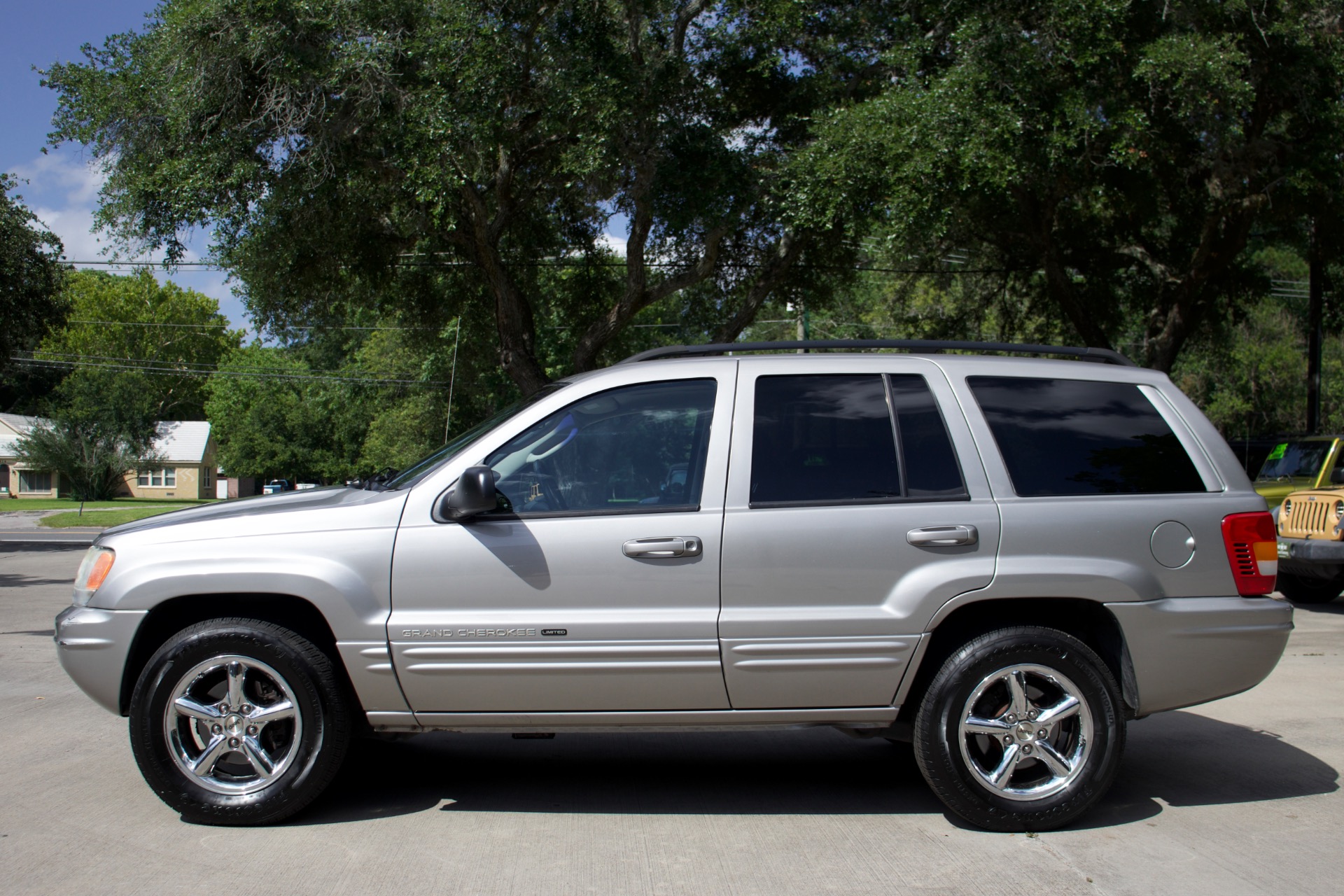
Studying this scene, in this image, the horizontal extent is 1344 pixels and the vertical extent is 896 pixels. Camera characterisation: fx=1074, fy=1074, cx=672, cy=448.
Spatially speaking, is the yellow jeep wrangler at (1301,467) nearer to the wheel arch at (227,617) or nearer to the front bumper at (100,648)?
the wheel arch at (227,617)

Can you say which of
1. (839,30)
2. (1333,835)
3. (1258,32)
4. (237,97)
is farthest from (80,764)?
(1258,32)

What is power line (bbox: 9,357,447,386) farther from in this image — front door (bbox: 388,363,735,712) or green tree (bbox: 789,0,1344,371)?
front door (bbox: 388,363,735,712)

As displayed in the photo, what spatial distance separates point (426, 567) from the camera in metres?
4.29

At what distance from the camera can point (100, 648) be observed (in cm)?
436

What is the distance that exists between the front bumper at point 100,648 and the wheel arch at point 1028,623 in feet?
10.4

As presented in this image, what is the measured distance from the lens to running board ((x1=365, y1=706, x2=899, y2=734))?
436 cm

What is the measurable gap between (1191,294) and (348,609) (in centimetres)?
1914

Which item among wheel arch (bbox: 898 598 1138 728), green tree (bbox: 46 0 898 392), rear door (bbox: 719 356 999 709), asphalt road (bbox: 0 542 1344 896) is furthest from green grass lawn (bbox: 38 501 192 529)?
wheel arch (bbox: 898 598 1138 728)

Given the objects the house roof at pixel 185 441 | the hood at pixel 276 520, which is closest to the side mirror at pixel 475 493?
the hood at pixel 276 520

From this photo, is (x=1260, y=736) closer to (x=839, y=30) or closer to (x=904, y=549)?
(x=904, y=549)

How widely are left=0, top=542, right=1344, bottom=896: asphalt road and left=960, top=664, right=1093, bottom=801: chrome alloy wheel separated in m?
0.23

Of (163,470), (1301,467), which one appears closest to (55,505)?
(163,470)

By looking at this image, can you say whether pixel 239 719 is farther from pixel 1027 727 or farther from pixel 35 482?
pixel 35 482

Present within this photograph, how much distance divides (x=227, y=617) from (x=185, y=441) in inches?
2883
